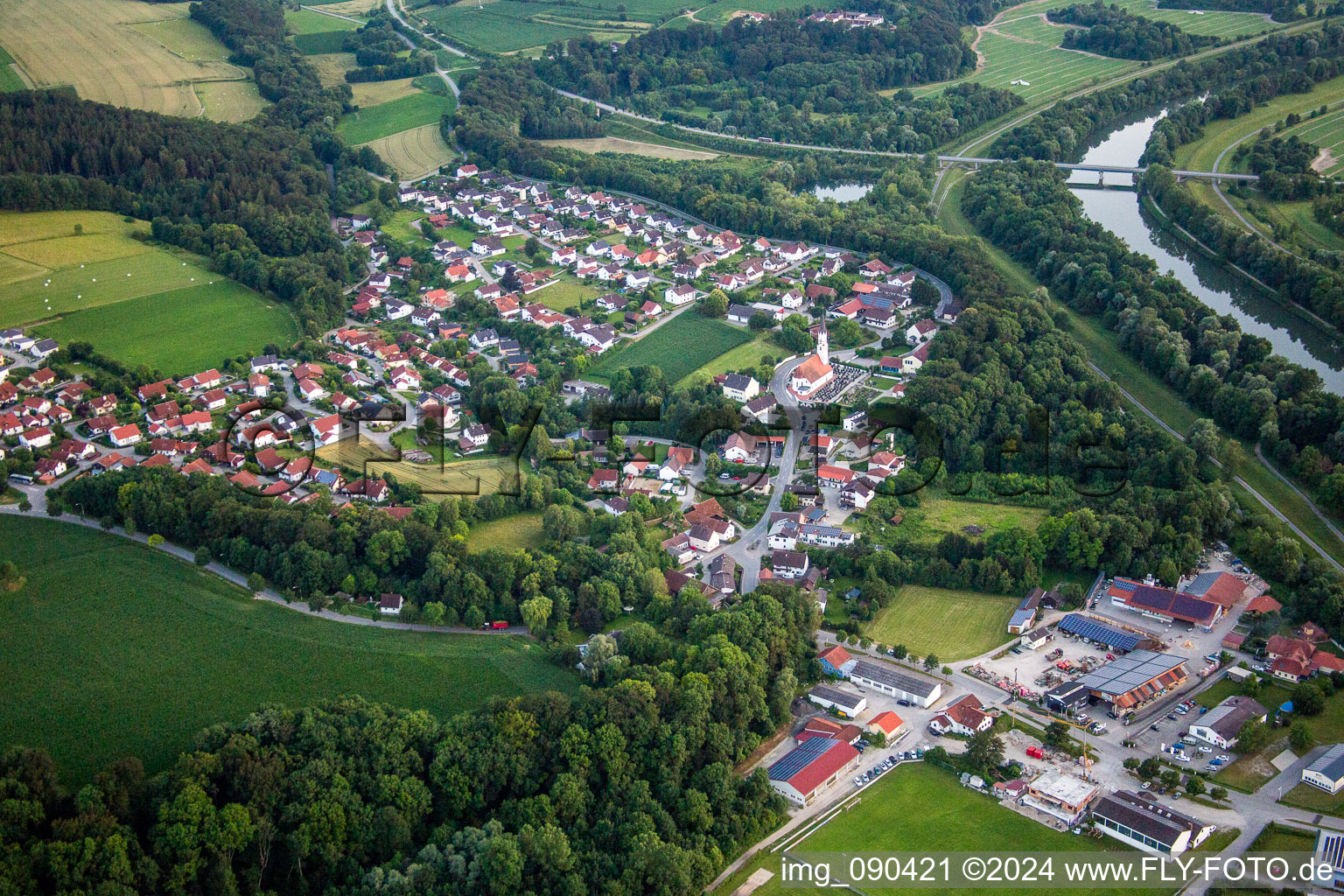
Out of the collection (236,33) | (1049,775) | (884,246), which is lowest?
(1049,775)

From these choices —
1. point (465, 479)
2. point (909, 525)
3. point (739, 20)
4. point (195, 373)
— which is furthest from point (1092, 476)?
point (739, 20)

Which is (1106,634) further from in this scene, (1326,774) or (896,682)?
(1326,774)

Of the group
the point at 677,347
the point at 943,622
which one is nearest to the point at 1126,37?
the point at 677,347

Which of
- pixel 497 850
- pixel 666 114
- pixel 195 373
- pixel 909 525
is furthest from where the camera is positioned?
pixel 666 114

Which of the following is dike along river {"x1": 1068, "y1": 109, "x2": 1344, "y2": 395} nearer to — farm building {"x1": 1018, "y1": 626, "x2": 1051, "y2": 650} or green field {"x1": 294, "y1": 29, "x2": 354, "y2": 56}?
farm building {"x1": 1018, "y1": 626, "x2": 1051, "y2": 650}

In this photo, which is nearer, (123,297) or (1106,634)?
(1106,634)

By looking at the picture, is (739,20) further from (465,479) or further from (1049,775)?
(1049,775)
